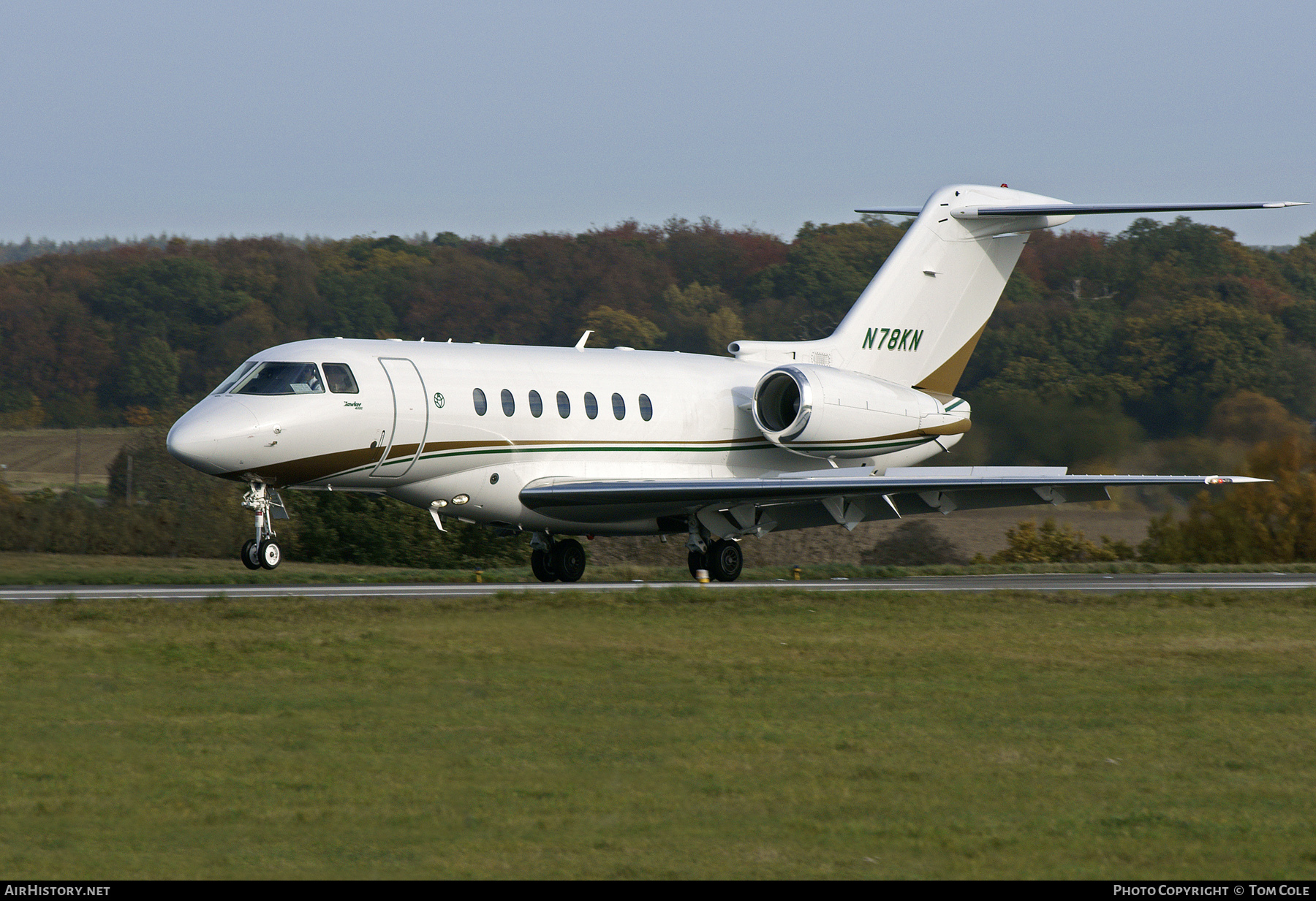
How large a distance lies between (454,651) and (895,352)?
48.6 ft

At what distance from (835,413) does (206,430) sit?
31.9 ft

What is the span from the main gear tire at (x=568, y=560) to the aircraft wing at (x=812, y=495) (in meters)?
1.24

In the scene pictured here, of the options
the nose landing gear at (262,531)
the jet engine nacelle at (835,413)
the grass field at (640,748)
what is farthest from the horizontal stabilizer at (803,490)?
the grass field at (640,748)

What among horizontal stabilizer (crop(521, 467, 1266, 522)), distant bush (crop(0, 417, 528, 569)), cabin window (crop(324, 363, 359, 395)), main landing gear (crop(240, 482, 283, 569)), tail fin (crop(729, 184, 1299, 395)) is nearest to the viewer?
main landing gear (crop(240, 482, 283, 569))

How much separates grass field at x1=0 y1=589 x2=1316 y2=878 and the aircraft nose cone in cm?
295

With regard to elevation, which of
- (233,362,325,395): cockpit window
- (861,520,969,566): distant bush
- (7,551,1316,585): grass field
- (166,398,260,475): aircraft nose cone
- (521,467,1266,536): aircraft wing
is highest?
(233,362,325,395): cockpit window

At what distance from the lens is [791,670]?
12.5 meters

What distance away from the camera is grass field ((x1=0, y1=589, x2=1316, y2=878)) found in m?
6.94

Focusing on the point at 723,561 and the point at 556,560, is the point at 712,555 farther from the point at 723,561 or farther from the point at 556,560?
the point at 556,560

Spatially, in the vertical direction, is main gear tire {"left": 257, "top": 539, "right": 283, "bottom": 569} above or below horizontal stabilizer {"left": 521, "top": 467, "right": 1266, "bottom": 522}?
below

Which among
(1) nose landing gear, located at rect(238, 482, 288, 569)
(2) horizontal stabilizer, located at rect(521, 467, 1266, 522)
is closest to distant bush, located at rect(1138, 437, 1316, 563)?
(2) horizontal stabilizer, located at rect(521, 467, 1266, 522)

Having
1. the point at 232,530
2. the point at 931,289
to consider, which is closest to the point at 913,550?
the point at 931,289

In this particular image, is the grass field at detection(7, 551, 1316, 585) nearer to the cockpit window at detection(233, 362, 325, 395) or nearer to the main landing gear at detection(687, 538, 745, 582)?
the main landing gear at detection(687, 538, 745, 582)
